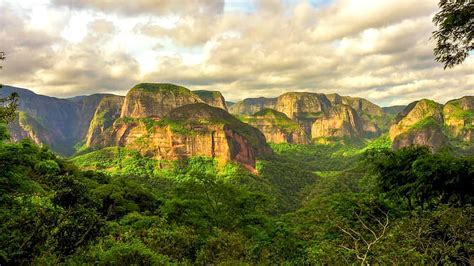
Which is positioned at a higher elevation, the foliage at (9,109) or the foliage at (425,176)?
the foliage at (9,109)

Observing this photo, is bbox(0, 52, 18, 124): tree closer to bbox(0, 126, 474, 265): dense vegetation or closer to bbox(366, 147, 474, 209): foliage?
bbox(0, 126, 474, 265): dense vegetation

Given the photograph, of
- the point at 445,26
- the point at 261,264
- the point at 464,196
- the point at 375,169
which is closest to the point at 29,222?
the point at 261,264

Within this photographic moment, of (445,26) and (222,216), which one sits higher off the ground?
(445,26)

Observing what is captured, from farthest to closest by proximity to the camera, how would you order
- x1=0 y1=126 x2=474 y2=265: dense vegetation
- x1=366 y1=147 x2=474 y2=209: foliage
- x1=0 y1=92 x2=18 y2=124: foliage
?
x1=366 y1=147 x2=474 y2=209: foliage → x1=0 y1=92 x2=18 y2=124: foliage → x1=0 y1=126 x2=474 y2=265: dense vegetation

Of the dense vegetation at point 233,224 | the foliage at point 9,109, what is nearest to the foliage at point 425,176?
the dense vegetation at point 233,224

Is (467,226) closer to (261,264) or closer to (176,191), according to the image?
(261,264)

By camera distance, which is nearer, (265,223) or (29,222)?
(29,222)

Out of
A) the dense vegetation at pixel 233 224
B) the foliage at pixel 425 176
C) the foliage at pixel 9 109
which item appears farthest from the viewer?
the foliage at pixel 425 176

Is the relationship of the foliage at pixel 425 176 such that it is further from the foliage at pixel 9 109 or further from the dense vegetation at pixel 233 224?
the foliage at pixel 9 109

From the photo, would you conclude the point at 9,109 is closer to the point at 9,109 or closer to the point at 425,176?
the point at 9,109

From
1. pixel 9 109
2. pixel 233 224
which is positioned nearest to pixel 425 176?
pixel 233 224

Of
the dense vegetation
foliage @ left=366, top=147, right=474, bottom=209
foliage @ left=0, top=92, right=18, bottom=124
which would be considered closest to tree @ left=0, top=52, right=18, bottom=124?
foliage @ left=0, top=92, right=18, bottom=124
